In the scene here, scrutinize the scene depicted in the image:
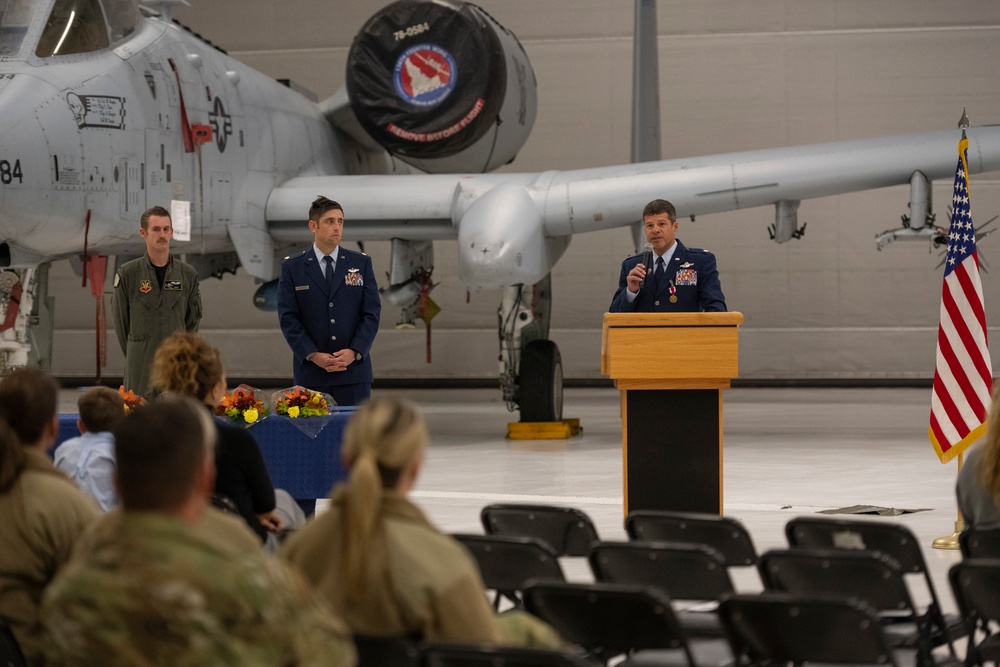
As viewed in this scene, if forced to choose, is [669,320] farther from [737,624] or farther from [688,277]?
[737,624]

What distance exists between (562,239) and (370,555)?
946cm

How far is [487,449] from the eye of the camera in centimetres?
1191

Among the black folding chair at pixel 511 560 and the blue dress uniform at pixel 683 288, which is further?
the blue dress uniform at pixel 683 288

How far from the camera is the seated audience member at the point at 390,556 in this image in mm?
2746

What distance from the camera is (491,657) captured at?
2.60 m

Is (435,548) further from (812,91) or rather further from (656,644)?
(812,91)

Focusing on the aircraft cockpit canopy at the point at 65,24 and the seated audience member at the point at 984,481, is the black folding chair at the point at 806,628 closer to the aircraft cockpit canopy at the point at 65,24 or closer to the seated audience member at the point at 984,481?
the seated audience member at the point at 984,481

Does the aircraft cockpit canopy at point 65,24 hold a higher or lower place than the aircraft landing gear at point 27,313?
higher

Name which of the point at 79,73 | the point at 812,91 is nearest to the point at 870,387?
the point at 812,91

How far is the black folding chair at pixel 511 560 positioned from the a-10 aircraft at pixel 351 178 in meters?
6.00

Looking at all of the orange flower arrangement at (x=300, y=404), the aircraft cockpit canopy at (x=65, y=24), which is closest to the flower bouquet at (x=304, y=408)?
the orange flower arrangement at (x=300, y=404)

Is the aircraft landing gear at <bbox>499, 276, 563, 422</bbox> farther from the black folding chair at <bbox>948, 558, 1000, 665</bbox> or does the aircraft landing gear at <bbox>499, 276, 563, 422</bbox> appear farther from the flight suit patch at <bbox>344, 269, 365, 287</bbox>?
the black folding chair at <bbox>948, 558, 1000, 665</bbox>

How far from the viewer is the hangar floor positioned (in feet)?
26.2

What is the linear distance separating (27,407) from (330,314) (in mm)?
4442
